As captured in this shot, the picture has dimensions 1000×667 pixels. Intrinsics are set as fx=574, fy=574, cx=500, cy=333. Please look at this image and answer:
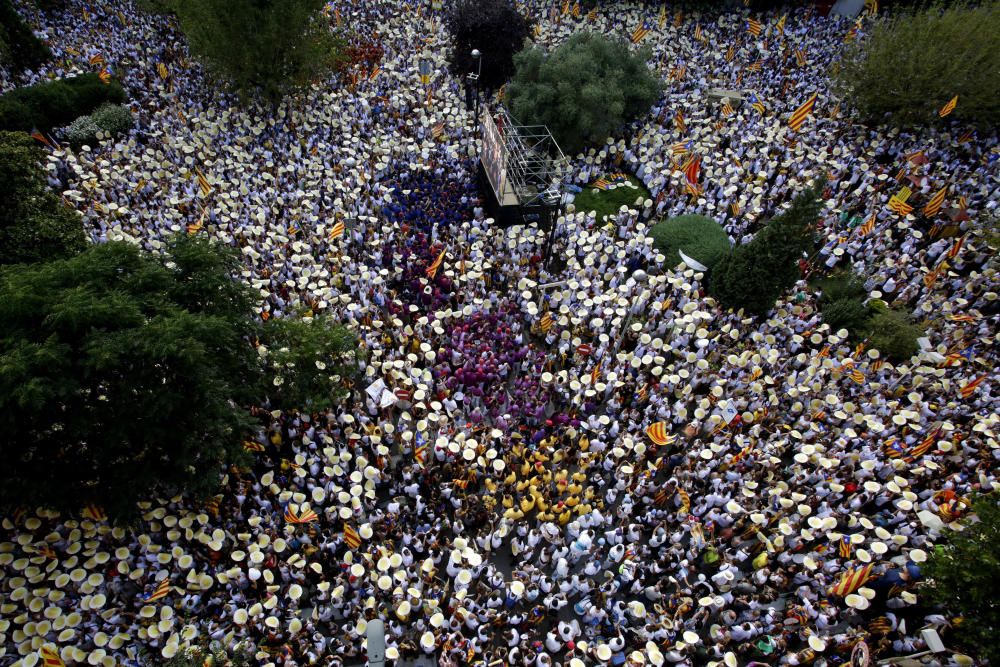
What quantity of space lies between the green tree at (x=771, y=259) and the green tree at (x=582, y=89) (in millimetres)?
7580

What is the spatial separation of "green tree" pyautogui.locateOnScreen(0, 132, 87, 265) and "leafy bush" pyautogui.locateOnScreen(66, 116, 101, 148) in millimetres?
7630

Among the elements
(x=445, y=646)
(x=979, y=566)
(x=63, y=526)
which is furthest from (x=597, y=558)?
(x=63, y=526)

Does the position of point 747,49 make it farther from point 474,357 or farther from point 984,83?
point 474,357

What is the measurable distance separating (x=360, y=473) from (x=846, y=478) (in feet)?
34.0

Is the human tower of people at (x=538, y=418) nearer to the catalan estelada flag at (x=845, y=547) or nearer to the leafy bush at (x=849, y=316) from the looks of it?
the catalan estelada flag at (x=845, y=547)

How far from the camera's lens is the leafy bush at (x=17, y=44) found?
20.6 meters

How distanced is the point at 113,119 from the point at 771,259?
21365mm

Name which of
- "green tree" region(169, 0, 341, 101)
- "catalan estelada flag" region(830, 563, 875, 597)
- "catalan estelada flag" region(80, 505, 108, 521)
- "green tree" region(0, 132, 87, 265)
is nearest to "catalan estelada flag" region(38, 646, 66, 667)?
"catalan estelada flag" region(80, 505, 108, 521)

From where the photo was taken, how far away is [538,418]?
44.9 feet

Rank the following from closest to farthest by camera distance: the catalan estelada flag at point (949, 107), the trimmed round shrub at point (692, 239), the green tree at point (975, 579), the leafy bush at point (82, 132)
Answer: the green tree at point (975, 579)
the trimmed round shrub at point (692, 239)
the catalan estelada flag at point (949, 107)
the leafy bush at point (82, 132)

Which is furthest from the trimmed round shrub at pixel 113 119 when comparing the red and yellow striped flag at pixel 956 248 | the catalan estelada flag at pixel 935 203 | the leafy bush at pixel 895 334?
the red and yellow striped flag at pixel 956 248

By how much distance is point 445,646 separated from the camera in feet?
32.4

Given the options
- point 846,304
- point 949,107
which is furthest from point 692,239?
point 949,107

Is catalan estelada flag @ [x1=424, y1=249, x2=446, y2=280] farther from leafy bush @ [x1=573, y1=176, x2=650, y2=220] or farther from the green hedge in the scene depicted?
the green hedge
